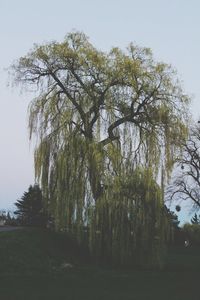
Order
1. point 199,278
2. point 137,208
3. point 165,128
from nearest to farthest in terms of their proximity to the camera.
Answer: point 199,278 < point 137,208 < point 165,128

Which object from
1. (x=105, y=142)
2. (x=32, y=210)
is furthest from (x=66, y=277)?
(x=32, y=210)

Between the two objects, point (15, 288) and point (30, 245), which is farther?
point (30, 245)

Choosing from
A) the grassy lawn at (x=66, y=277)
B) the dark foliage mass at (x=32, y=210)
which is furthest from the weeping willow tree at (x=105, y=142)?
the dark foliage mass at (x=32, y=210)

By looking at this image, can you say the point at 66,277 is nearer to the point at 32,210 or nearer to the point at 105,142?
the point at 105,142

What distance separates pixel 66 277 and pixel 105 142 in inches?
279

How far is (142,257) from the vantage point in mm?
24781

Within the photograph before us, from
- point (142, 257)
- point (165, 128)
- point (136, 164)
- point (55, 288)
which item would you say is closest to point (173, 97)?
point (165, 128)

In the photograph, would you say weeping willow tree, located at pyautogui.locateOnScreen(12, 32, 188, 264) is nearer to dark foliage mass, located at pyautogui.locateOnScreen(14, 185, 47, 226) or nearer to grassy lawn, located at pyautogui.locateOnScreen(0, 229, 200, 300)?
grassy lawn, located at pyautogui.locateOnScreen(0, 229, 200, 300)

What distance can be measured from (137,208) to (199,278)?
13.4ft

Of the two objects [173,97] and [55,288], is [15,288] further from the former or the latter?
[173,97]

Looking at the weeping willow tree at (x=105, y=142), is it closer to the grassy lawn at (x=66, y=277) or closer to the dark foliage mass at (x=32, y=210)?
the grassy lawn at (x=66, y=277)

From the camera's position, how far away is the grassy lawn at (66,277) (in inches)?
664

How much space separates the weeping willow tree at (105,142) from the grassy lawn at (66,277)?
4.23 feet

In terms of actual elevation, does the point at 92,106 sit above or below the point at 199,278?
above
